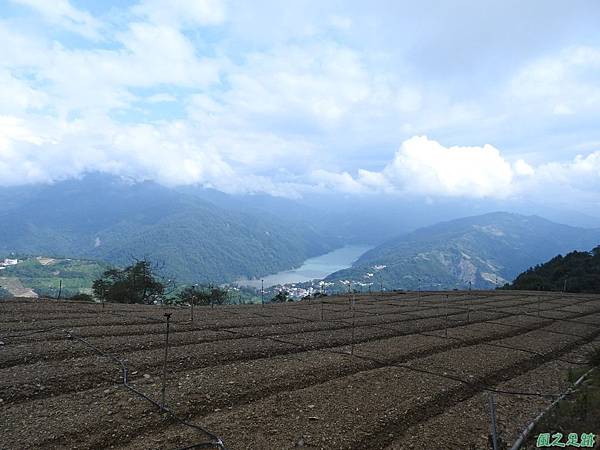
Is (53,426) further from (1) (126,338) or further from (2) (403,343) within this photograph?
(2) (403,343)

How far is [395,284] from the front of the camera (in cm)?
14975

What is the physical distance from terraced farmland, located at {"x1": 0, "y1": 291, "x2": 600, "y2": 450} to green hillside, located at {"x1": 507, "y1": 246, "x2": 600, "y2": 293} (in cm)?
4529

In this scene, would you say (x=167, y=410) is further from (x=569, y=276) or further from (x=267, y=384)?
(x=569, y=276)

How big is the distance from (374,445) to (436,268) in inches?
7501

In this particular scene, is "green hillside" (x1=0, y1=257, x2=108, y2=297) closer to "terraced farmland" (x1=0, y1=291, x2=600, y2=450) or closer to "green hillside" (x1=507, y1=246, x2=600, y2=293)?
"terraced farmland" (x1=0, y1=291, x2=600, y2=450)

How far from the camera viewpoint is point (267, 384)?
8.21m

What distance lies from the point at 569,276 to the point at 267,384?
68428 millimetres

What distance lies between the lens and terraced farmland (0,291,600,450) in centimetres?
598

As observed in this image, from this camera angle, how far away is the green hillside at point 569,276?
2111 inches

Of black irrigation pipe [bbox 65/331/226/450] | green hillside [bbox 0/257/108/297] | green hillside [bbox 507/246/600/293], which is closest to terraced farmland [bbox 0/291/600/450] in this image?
black irrigation pipe [bbox 65/331/226/450]

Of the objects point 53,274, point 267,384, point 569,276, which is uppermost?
point 569,276

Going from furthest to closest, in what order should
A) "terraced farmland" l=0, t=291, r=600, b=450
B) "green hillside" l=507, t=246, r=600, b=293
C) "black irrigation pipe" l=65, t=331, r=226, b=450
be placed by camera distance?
"green hillside" l=507, t=246, r=600, b=293 → "terraced farmland" l=0, t=291, r=600, b=450 → "black irrigation pipe" l=65, t=331, r=226, b=450

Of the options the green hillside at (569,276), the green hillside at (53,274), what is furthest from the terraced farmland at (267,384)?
the green hillside at (53,274)

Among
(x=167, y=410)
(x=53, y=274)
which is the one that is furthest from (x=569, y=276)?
(x=53, y=274)
